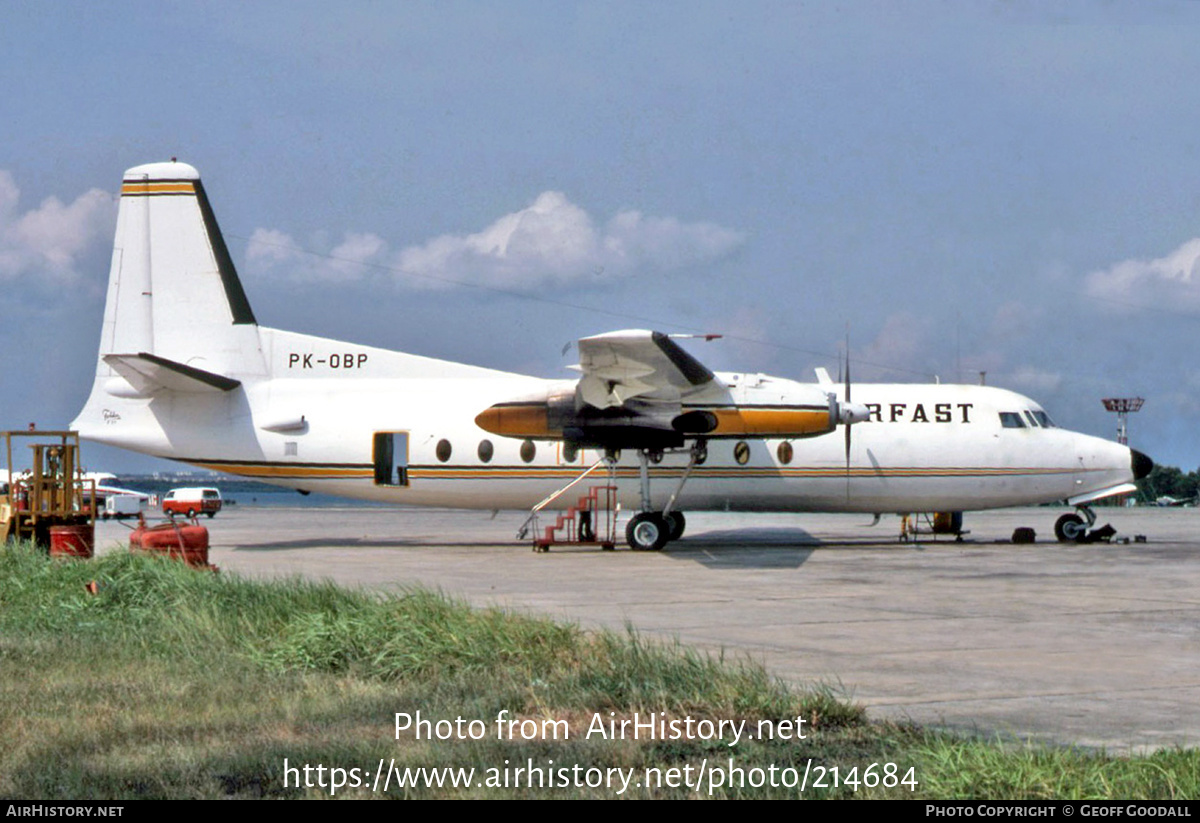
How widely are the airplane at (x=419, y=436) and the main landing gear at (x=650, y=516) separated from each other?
9 centimetres

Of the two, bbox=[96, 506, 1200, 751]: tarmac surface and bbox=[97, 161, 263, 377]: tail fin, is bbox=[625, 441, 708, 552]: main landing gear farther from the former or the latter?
bbox=[97, 161, 263, 377]: tail fin

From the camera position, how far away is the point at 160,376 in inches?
1035

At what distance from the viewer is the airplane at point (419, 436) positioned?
27.3 m

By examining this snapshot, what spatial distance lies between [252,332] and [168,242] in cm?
263

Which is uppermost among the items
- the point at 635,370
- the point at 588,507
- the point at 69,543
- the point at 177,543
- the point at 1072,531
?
the point at 635,370

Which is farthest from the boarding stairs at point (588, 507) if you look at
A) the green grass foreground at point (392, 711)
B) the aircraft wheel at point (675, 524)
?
the green grass foreground at point (392, 711)

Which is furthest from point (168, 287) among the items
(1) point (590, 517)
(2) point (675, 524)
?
(2) point (675, 524)

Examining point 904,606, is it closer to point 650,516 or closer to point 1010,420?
point 650,516

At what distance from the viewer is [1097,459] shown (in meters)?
28.1

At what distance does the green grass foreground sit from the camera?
21.2 ft

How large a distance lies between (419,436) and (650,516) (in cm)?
533

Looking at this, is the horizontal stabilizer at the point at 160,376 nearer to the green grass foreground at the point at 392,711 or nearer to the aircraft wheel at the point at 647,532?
the aircraft wheel at the point at 647,532
